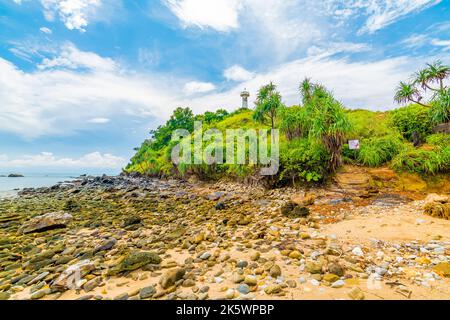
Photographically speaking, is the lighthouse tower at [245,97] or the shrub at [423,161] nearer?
Answer: the shrub at [423,161]

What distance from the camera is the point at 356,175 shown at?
8.42m

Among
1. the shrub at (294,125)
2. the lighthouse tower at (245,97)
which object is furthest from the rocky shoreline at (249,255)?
the lighthouse tower at (245,97)

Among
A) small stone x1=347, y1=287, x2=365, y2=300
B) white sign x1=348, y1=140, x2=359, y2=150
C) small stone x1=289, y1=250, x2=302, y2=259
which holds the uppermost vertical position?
white sign x1=348, y1=140, x2=359, y2=150

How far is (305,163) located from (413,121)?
759 centimetres

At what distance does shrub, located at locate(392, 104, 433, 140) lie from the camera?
11023mm

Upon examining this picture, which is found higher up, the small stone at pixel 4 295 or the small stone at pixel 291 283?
the small stone at pixel 291 283

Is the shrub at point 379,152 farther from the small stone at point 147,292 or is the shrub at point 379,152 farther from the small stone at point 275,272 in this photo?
the small stone at point 147,292

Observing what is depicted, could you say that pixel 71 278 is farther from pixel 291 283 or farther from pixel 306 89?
pixel 306 89

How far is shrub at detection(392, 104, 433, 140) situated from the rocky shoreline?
21.8ft

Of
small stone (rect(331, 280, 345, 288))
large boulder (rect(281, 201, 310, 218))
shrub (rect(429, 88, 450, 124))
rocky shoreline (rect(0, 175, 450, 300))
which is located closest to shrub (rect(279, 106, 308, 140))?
rocky shoreline (rect(0, 175, 450, 300))

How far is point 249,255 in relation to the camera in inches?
154

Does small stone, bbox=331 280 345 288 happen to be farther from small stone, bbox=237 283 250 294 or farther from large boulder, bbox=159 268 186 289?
large boulder, bbox=159 268 186 289

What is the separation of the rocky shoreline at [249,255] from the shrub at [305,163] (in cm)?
174

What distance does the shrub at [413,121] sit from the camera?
36.2 ft
